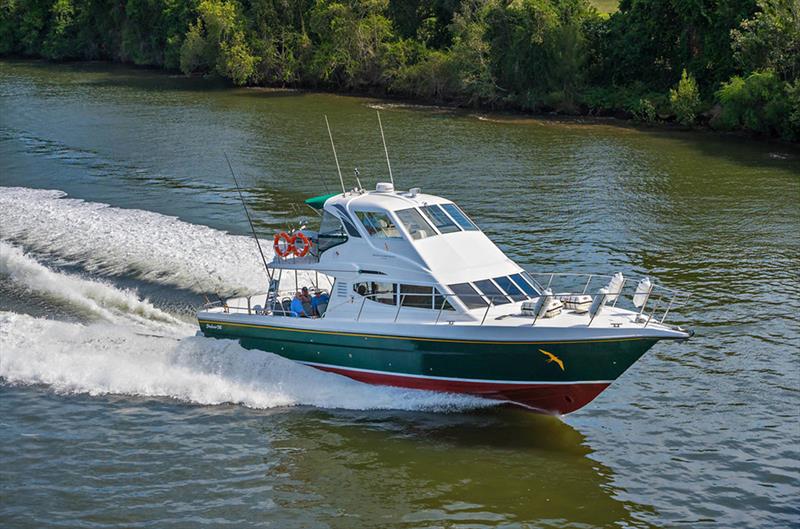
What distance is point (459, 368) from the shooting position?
64.0 feet

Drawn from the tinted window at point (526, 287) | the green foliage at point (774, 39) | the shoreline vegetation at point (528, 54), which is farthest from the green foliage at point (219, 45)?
the tinted window at point (526, 287)

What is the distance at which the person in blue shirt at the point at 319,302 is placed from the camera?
2148 centimetres

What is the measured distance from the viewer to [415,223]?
67.7 feet

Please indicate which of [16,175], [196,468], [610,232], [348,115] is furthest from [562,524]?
[348,115]

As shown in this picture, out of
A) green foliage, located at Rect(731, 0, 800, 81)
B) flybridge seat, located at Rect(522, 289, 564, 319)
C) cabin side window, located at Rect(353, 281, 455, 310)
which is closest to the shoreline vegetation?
green foliage, located at Rect(731, 0, 800, 81)

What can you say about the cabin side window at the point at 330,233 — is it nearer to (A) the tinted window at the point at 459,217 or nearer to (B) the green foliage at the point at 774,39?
(A) the tinted window at the point at 459,217

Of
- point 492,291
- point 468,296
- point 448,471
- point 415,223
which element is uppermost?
point 415,223

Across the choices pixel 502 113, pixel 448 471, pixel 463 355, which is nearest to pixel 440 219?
pixel 463 355

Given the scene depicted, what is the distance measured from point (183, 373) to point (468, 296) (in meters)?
6.58

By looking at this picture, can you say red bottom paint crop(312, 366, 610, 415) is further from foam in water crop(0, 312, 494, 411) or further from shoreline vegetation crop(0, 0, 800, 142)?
shoreline vegetation crop(0, 0, 800, 142)

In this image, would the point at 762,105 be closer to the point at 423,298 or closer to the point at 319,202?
the point at 319,202

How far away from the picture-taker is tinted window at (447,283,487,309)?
19578mm

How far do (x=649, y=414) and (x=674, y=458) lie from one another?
179 centimetres

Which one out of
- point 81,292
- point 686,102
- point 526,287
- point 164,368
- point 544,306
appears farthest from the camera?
point 686,102
